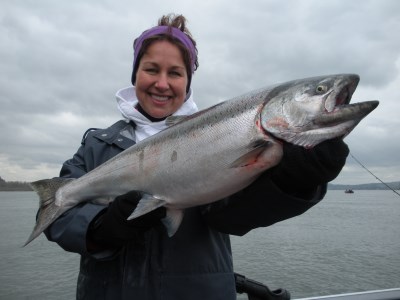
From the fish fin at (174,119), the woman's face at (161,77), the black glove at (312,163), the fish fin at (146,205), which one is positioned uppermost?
the woman's face at (161,77)

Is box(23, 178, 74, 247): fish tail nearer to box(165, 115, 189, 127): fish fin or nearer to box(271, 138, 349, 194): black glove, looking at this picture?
box(165, 115, 189, 127): fish fin

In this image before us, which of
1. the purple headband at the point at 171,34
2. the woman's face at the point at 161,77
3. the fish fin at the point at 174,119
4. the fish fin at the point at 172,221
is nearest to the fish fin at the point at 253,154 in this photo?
the fish fin at the point at 172,221

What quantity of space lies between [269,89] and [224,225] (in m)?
1.17

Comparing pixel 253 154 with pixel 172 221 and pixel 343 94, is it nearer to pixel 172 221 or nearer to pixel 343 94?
pixel 343 94

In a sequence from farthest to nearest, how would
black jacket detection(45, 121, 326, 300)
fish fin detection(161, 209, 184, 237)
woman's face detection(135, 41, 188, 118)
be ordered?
1. woman's face detection(135, 41, 188, 118)
2. fish fin detection(161, 209, 184, 237)
3. black jacket detection(45, 121, 326, 300)

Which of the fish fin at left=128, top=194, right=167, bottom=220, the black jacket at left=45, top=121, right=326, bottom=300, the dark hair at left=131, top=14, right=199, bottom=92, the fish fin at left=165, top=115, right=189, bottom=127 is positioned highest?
the dark hair at left=131, top=14, right=199, bottom=92

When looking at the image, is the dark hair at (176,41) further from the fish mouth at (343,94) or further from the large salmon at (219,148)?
the fish mouth at (343,94)

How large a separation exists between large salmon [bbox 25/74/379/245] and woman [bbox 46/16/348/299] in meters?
0.12

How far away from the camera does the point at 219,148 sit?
3.03 meters

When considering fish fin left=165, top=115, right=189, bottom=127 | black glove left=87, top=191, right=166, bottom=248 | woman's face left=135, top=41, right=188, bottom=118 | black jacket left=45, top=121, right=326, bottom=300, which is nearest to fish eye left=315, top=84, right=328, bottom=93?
black jacket left=45, top=121, right=326, bottom=300

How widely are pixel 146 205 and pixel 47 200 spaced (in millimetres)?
1250

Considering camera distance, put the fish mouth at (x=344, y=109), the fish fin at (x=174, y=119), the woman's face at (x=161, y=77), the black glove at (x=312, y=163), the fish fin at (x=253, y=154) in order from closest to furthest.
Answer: the fish mouth at (x=344, y=109) → the black glove at (x=312, y=163) → the fish fin at (x=253, y=154) → the fish fin at (x=174, y=119) → the woman's face at (x=161, y=77)

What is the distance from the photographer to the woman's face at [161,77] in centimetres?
370

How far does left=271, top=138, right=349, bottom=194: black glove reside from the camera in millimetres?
2695
